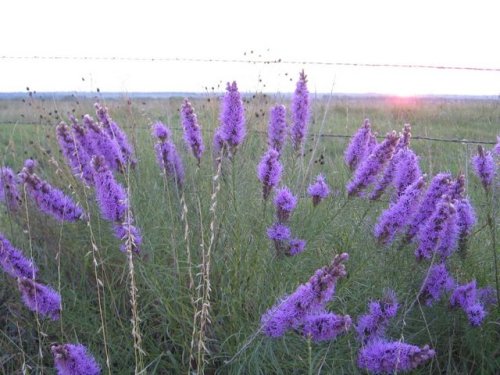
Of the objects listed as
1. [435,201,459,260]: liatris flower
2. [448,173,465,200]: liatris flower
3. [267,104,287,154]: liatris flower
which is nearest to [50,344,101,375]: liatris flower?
[435,201,459,260]: liatris flower

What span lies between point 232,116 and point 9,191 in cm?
122

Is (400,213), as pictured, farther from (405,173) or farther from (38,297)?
(38,297)

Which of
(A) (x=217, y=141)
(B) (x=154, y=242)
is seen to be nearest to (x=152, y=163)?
(A) (x=217, y=141)

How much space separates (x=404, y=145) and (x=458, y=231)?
672mm

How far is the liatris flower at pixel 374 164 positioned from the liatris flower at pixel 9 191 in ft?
5.57

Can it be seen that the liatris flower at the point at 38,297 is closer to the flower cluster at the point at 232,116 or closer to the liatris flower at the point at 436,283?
Result: the flower cluster at the point at 232,116

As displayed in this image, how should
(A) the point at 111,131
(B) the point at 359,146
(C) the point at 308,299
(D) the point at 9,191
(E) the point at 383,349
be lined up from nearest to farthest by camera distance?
1. (C) the point at 308,299
2. (E) the point at 383,349
3. (D) the point at 9,191
4. (B) the point at 359,146
5. (A) the point at 111,131

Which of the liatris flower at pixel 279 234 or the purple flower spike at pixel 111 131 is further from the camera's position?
the purple flower spike at pixel 111 131

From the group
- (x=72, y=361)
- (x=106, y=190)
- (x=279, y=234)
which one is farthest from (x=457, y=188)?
(x=72, y=361)

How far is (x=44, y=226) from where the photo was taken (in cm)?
299

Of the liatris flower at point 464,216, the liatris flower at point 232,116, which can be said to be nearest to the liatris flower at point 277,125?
the liatris flower at point 232,116

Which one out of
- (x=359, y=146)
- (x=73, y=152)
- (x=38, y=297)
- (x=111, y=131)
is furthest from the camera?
(x=111, y=131)

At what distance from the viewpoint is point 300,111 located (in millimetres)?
2986

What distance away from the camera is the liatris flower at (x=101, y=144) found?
2623mm
